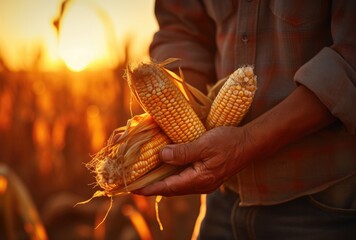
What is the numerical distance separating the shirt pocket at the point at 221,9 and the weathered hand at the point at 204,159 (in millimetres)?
404

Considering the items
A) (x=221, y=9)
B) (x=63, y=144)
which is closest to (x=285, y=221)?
(x=221, y=9)

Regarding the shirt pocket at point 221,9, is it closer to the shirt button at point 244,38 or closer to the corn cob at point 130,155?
→ the shirt button at point 244,38

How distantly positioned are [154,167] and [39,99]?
3772 mm

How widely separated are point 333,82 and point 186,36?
2.06ft

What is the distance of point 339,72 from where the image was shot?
117cm

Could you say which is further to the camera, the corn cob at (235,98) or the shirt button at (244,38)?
the shirt button at (244,38)

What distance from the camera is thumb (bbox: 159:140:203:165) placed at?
3.88 ft

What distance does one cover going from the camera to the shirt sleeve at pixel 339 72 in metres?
1.16

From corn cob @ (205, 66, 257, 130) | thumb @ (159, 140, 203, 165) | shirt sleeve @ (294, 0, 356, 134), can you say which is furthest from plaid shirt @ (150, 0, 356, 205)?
thumb @ (159, 140, 203, 165)

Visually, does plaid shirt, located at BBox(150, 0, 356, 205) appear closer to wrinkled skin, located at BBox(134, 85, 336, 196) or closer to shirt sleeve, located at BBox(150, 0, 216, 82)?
wrinkled skin, located at BBox(134, 85, 336, 196)

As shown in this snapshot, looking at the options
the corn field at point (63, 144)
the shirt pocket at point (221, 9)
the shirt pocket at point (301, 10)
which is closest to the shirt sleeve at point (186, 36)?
the shirt pocket at point (221, 9)

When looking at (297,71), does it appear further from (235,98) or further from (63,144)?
(63,144)

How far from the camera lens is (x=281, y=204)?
1349mm

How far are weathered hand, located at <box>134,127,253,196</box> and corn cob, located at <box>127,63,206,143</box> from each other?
0.22 feet
